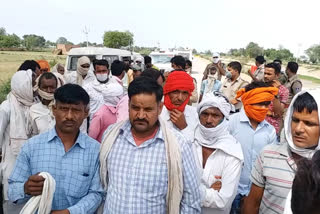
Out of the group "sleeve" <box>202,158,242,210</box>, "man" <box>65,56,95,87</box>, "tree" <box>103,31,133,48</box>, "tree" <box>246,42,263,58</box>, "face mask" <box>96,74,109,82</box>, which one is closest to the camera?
"sleeve" <box>202,158,242,210</box>

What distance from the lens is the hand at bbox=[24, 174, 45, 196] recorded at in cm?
176

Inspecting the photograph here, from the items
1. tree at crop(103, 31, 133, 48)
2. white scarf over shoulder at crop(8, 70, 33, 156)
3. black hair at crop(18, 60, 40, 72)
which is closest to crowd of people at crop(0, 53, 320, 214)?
white scarf over shoulder at crop(8, 70, 33, 156)

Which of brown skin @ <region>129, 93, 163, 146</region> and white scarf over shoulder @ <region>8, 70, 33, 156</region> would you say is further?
white scarf over shoulder @ <region>8, 70, 33, 156</region>

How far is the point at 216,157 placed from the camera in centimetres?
243

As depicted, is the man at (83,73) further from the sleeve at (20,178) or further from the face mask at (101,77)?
the sleeve at (20,178)

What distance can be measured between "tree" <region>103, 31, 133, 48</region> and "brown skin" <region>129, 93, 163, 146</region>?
7106cm

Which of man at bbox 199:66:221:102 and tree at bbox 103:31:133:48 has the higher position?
tree at bbox 103:31:133:48

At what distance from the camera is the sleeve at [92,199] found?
1906 mm

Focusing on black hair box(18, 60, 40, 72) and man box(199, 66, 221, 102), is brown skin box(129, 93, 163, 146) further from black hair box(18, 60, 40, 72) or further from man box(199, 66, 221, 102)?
man box(199, 66, 221, 102)

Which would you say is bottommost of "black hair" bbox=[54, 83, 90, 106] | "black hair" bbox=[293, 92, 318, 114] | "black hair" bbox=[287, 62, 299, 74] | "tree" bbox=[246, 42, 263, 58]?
"black hair" bbox=[54, 83, 90, 106]

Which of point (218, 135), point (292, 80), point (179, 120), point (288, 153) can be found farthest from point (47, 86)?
point (292, 80)

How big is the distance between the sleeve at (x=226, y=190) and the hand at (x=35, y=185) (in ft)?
3.86

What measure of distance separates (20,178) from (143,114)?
88cm

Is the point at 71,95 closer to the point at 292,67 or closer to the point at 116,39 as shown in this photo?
the point at 292,67
